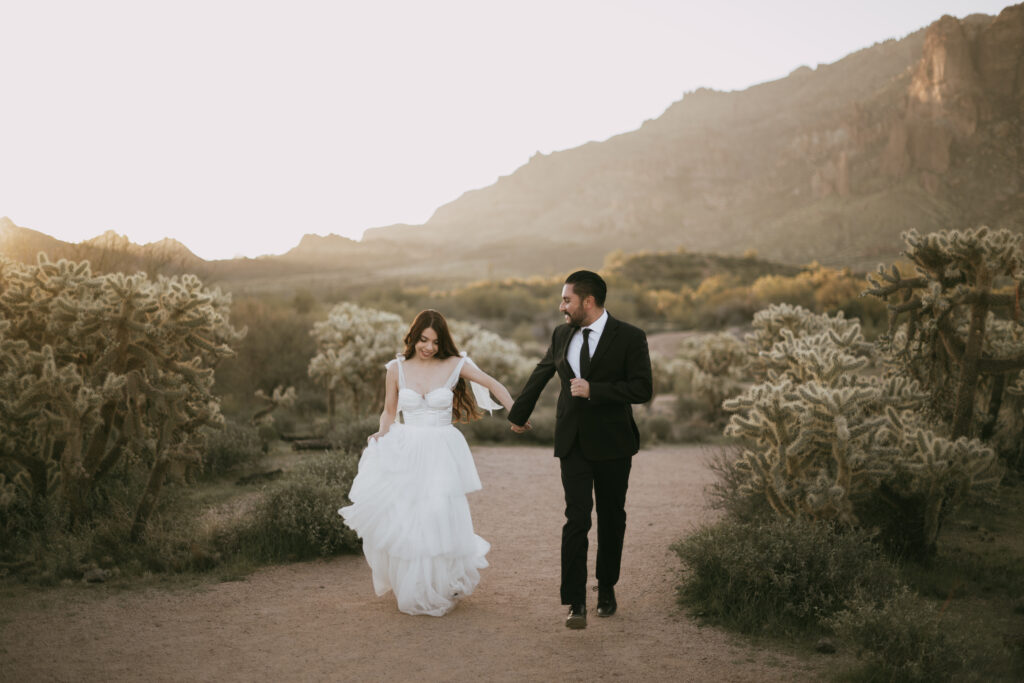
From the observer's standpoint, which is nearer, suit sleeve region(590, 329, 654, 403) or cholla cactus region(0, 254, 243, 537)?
suit sleeve region(590, 329, 654, 403)

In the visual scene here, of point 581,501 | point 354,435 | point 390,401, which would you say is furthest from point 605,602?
point 354,435

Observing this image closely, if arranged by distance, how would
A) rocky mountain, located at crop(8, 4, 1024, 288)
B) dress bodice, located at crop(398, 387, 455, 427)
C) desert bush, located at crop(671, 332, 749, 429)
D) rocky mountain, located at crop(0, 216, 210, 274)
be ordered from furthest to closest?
rocky mountain, located at crop(8, 4, 1024, 288)
desert bush, located at crop(671, 332, 749, 429)
rocky mountain, located at crop(0, 216, 210, 274)
dress bodice, located at crop(398, 387, 455, 427)

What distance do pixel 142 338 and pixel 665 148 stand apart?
13897cm

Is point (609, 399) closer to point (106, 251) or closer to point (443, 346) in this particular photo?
point (443, 346)

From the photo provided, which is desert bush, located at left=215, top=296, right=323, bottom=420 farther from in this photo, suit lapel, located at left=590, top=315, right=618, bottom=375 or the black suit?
suit lapel, located at left=590, top=315, right=618, bottom=375

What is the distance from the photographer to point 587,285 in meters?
5.48

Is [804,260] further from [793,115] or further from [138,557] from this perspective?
[138,557]

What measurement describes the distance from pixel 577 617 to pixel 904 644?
6.56 feet

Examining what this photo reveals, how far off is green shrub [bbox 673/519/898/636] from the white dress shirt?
1887 mm

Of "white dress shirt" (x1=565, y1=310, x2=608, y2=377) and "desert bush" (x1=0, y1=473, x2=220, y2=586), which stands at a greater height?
"white dress shirt" (x1=565, y1=310, x2=608, y2=377)

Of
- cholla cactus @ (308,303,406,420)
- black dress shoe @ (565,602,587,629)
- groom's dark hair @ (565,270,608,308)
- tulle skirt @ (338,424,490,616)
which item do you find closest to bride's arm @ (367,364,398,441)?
tulle skirt @ (338,424,490,616)

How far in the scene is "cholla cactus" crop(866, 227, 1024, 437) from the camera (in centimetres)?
848

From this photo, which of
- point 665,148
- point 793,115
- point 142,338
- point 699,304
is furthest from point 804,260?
point 665,148

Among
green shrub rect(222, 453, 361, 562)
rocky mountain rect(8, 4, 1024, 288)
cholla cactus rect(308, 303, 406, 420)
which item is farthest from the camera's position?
rocky mountain rect(8, 4, 1024, 288)
